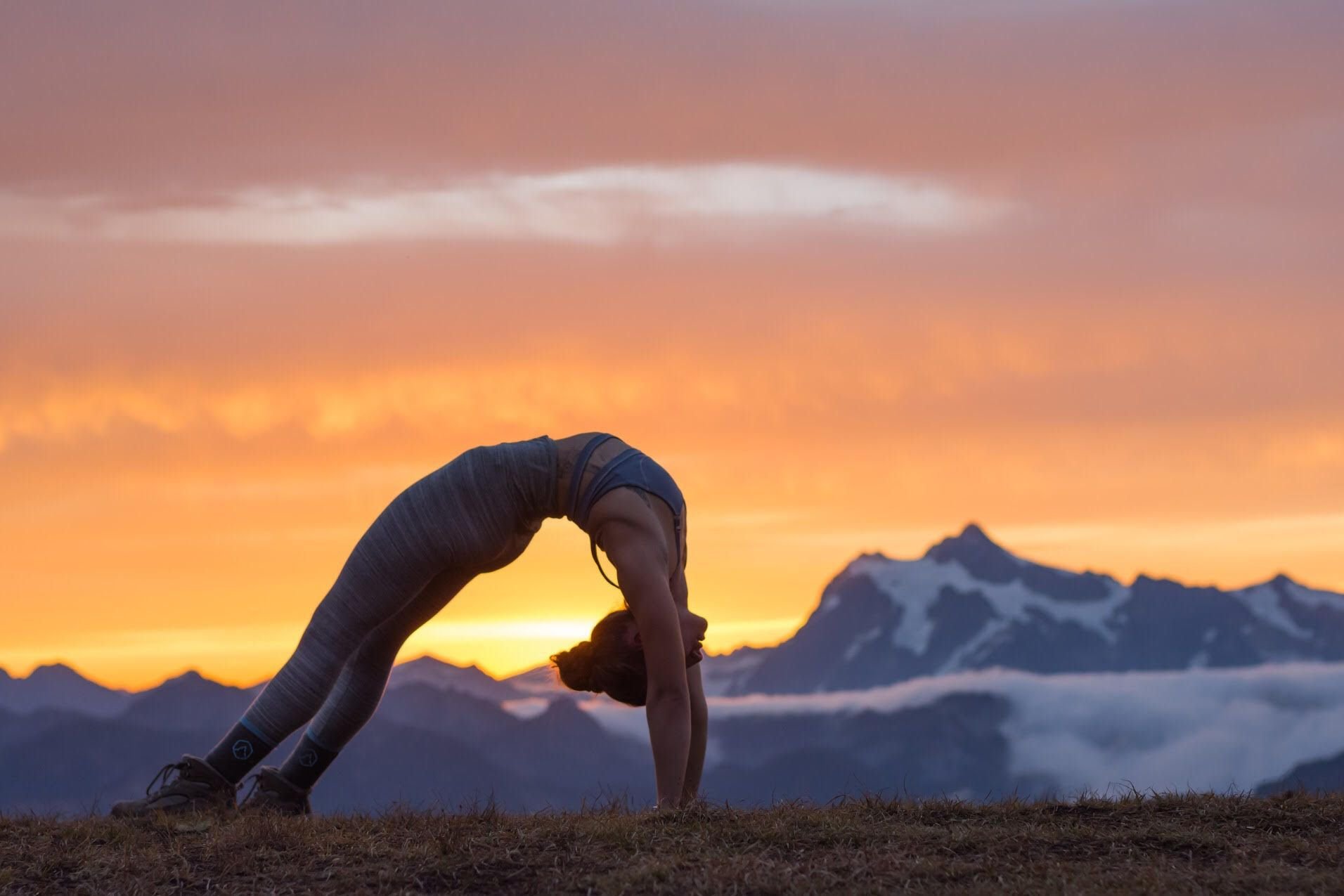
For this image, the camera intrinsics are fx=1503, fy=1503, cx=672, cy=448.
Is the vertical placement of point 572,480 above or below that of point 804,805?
→ above

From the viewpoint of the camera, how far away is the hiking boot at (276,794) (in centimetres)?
861

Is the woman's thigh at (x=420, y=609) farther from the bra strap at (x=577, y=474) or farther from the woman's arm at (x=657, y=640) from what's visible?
the woman's arm at (x=657, y=640)

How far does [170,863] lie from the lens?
275 inches

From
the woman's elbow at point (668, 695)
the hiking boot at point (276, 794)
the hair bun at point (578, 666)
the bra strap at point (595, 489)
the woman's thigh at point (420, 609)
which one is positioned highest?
the bra strap at point (595, 489)

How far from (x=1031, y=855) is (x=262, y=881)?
350cm

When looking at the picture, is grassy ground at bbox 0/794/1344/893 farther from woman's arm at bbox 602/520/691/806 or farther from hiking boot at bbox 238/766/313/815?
hiking boot at bbox 238/766/313/815

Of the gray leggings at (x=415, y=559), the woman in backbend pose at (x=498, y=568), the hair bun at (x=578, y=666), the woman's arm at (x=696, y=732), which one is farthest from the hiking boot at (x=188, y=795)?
the woman's arm at (x=696, y=732)

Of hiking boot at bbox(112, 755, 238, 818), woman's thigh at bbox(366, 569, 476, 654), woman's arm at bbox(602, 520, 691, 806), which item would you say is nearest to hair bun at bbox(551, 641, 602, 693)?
woman's arm at bbox(602, 520, 691, 806)

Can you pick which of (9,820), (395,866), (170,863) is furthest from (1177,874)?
(9,820)

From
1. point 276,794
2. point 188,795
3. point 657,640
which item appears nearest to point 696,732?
point 657,640

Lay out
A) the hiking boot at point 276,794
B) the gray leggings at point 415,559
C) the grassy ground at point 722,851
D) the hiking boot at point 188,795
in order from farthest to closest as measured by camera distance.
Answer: the hiking boot at point 276,794 < the hiking boot at point 188,795 < the gray leggings at point 415,559 < the grassy ground at point 722,851

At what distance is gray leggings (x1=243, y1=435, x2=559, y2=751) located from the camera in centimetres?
781

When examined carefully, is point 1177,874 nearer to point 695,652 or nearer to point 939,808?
point 939,808

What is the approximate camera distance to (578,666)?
25.8 ft
